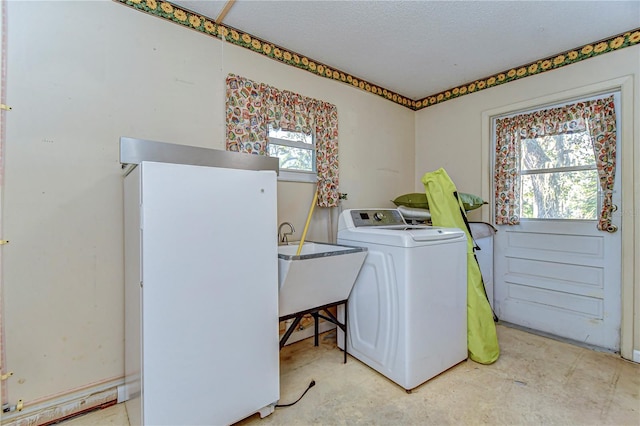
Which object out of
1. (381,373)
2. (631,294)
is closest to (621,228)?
(631,294)

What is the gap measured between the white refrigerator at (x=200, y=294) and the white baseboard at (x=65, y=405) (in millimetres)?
196

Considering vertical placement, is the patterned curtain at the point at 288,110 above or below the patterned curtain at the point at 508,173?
above

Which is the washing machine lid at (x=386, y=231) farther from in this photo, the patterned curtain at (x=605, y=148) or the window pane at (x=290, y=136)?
the patterned curtain at (x=605, y=148)

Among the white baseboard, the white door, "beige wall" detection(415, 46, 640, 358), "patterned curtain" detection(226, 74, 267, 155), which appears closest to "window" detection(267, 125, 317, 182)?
"patterned curtain" detection(226, 74, 267, 155)

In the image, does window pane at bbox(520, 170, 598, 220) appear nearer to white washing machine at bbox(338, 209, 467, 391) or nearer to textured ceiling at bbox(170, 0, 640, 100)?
textured ceiling at bbox(170, 0, 640, 100)

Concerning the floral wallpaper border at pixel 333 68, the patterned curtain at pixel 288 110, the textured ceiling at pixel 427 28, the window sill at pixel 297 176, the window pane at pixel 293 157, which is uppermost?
the textured ceiling at pixel 427 28

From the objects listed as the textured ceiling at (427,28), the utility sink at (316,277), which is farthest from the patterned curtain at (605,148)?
the utility sink at (316,277)

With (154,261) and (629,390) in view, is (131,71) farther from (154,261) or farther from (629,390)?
(629,390)

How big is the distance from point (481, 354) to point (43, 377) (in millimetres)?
2814

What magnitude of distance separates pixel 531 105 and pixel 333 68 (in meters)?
1.94

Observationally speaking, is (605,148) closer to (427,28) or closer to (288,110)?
(427,28)

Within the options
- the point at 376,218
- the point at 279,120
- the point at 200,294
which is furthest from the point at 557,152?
the point at 200,294

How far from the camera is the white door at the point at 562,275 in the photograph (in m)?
2.42

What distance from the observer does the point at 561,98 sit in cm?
263
